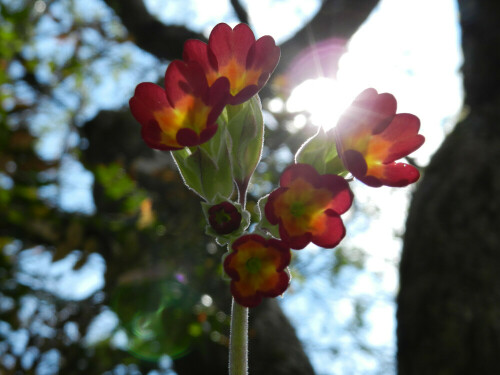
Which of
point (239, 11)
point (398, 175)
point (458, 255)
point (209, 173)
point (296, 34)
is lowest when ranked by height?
point (458, 255)

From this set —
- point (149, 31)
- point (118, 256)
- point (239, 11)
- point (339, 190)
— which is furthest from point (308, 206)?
point (149, 31)

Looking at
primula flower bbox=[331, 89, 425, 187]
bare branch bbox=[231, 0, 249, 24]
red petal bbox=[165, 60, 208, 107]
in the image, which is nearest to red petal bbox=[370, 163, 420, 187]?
primula flower bbox=[331, 89, 425, 187]

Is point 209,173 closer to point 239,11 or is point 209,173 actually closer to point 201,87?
point 201,87

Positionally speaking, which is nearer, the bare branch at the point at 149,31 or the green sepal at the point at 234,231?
the green sepal at the point at 234,231

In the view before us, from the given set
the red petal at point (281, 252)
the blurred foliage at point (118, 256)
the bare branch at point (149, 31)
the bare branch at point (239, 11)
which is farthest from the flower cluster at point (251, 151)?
the bare branch at point (149, 31)

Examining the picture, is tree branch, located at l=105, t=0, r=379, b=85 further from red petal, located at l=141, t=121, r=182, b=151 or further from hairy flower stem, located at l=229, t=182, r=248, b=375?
hairy flower stem, located at l=229, t=182, r=248, b=375

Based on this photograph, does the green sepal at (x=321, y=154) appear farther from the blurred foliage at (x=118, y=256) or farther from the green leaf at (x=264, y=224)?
the blurred foliage at (x=118, y=256)
